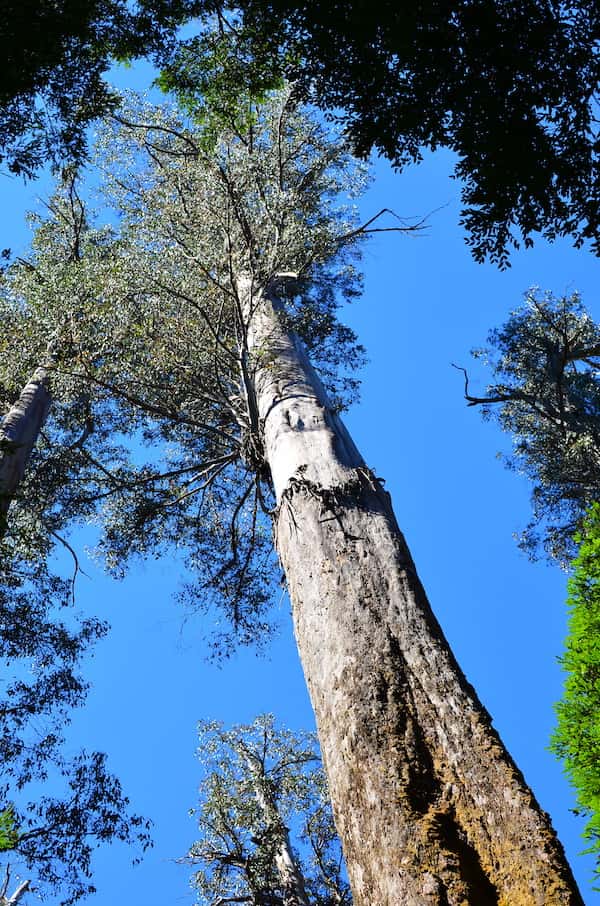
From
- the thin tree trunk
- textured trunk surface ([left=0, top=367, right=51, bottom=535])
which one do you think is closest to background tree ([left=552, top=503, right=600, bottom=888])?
textured trunk surface ([left=0, top=367, right=51, bottom=535])

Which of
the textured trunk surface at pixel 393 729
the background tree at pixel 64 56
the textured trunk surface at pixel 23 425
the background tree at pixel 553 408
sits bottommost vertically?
the textured trunk surface at pixel 393 729

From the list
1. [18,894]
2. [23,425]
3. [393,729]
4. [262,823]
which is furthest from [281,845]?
[393,729]

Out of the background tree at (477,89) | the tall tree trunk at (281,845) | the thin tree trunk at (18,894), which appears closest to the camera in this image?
the background tree at (477,89)

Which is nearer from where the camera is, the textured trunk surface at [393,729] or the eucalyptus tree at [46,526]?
the textured trunk surface at [393,729]

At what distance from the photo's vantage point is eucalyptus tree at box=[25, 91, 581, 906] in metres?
2.67

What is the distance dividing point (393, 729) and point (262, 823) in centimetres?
890

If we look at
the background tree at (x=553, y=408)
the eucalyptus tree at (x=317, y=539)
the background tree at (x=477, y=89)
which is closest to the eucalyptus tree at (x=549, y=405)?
the background tree at (x=553, y=408)

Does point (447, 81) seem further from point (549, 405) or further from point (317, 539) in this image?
point (549, 405)

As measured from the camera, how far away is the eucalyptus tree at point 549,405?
14.8m

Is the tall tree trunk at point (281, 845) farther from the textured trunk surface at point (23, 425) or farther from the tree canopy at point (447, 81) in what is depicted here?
the tree canopy at point (447, 81)

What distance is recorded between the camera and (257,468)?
21.9 feet

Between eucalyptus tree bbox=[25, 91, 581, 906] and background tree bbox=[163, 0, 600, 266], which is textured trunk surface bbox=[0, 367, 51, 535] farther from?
background tree bbox=[163, 0, 600, 266]

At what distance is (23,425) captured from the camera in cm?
980

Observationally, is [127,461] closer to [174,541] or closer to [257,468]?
[174,541]
